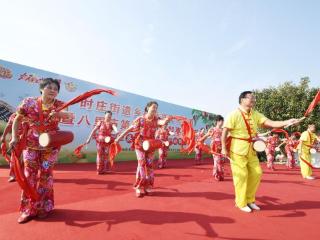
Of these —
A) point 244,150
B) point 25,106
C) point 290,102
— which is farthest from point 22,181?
point 290,102

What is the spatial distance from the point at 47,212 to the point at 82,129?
8.36 meters

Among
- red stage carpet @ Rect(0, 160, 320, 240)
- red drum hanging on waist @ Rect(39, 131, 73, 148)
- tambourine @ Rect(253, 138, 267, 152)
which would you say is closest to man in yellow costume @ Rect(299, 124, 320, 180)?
red stage carpet @ Rect(0, 160, 320, 240)

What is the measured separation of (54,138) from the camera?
3.65 meters

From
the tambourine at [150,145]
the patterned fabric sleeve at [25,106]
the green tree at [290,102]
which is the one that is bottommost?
the tambourine at [150,145]

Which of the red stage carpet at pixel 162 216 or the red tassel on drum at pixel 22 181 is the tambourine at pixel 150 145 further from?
the red tassel on drum at pixel 22 181

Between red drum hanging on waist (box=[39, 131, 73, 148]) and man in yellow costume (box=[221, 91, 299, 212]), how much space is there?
2.35 metres

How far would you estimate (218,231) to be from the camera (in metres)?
3.39

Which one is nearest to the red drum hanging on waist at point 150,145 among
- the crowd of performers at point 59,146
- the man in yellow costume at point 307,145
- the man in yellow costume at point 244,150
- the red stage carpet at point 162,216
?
the crowd of performers at point 59,146

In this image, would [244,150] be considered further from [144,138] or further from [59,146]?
[59,146]

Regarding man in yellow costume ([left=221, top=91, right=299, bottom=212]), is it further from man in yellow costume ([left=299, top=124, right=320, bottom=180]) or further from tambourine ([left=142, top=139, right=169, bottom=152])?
man in yellow costume ([left=299, top=124, right=320, bottom=180])

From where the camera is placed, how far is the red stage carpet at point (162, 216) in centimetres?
327

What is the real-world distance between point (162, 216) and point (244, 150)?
1558 millimetres

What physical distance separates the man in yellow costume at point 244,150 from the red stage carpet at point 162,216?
0.28 meters

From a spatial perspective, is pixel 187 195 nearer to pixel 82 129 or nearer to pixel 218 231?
pixel 218 231
